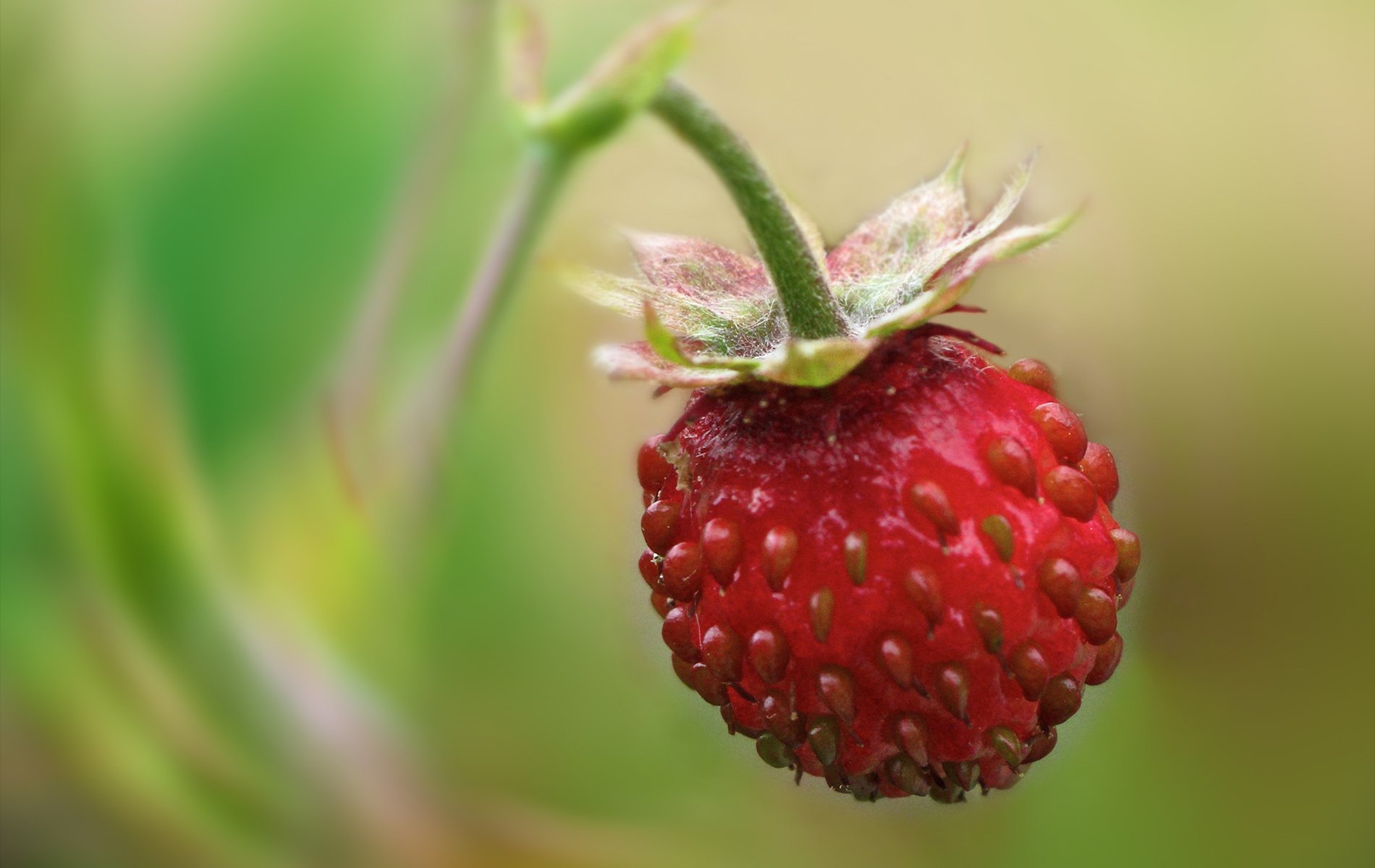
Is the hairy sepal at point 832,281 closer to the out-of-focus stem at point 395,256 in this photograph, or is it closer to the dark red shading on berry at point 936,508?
the dark red shading on berry at point 936,508

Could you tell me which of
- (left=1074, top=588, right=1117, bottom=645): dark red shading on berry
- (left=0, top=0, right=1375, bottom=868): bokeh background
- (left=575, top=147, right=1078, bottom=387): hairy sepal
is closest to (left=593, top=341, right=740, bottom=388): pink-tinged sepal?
(left=575, top=147, right=1078, bottom=387): hairy sepal

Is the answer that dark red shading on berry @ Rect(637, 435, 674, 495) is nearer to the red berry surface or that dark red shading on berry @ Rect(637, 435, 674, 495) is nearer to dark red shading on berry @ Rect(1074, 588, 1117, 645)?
the red berry surface

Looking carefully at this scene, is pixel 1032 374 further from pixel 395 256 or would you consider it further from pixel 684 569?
pixel 395 256

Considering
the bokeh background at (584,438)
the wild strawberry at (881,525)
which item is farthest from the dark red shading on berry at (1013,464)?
the bokeh background at (584,438)

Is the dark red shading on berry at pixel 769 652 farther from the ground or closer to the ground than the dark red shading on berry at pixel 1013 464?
closer to the ground

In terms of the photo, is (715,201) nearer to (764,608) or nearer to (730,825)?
(730,825)

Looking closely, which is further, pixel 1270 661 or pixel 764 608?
pixel 1270 661

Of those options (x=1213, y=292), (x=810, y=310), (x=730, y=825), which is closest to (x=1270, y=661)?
(x=1213, y=292)
